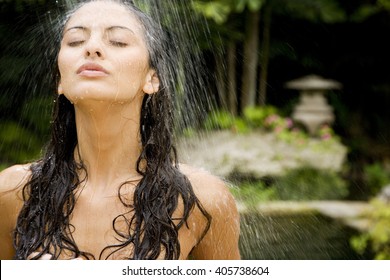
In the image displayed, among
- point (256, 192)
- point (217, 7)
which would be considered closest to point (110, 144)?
point (256, 192)

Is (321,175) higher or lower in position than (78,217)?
lower

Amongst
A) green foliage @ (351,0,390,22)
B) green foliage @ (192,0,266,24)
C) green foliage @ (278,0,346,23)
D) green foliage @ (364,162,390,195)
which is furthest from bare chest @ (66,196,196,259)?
green foliage @ (351,0,390,22)

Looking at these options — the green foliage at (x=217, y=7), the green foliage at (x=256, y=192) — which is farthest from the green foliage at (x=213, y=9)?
the green foliage at (x=256, y=192)

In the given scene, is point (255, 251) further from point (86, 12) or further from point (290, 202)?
point (290, 202)

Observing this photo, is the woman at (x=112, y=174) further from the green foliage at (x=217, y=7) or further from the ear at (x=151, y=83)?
the green foliage at (x=217, y=7)

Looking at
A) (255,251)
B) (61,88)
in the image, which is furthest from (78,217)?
(255,251)

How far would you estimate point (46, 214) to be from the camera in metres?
2.11

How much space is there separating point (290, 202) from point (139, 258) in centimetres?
476

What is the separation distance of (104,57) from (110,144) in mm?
276

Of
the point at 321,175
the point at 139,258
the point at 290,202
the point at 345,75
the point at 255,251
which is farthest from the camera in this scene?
the point at 345,75

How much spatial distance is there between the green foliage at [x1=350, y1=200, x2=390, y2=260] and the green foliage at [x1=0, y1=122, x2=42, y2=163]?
10.6ft

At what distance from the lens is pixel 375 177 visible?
8.93 m

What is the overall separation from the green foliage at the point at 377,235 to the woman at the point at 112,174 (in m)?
3.97

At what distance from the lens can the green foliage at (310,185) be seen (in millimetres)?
7305
